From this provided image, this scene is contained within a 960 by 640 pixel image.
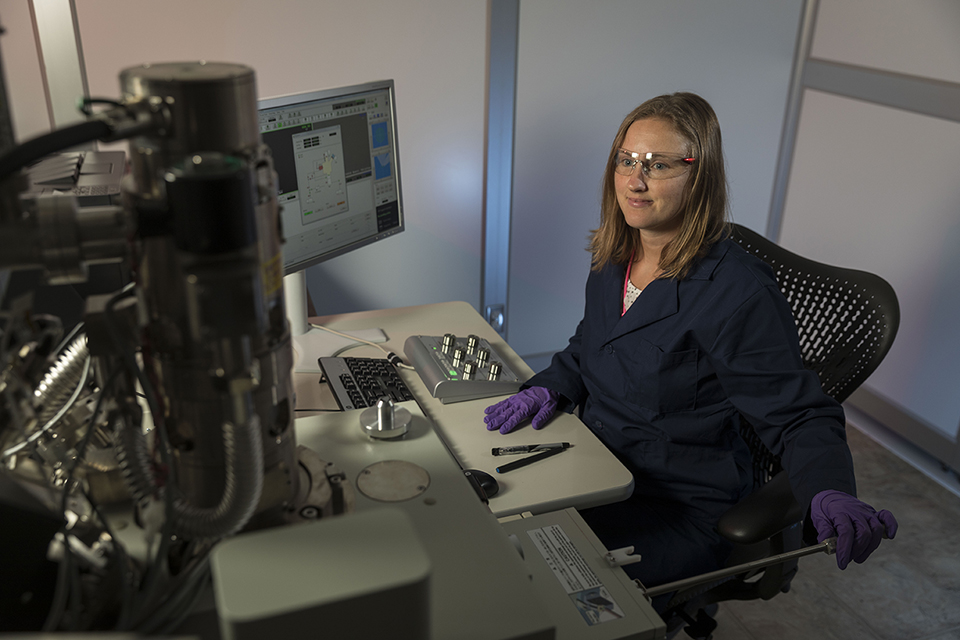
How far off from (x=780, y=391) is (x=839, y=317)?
0.97ft

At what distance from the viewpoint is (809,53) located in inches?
112

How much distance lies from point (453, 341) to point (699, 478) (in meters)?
0.57

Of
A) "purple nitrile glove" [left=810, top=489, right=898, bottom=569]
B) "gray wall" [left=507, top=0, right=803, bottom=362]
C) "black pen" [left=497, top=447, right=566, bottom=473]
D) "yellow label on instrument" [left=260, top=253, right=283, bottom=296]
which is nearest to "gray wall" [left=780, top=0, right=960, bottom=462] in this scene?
"gray wall" [left=507, top=0, right=803, bottom=362]

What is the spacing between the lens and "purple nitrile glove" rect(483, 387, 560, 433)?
1.38 metres

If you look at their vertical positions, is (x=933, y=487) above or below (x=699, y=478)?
below

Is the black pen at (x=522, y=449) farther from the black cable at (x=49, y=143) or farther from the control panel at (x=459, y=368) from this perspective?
the black cable at (x=49, y=143)

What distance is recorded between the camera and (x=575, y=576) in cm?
88

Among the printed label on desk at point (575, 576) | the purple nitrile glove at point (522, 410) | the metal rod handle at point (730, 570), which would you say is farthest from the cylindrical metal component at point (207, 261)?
the purple nitrile glove at point (522, 410)

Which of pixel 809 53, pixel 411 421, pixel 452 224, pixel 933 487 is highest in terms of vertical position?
pixel 809 53

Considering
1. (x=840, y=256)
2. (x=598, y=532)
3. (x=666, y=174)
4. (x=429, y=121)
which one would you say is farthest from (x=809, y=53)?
(x=598, y=532)

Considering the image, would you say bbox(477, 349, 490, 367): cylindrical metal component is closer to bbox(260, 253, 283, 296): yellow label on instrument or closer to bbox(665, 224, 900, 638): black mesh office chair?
bbox(665, 224, 900, 638): black mesh office chair

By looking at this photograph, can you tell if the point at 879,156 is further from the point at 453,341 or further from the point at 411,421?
the point at 411,421

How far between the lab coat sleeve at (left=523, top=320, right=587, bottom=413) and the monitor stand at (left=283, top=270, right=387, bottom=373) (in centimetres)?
40

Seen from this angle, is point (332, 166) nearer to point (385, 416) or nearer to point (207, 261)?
point (385, 416)
